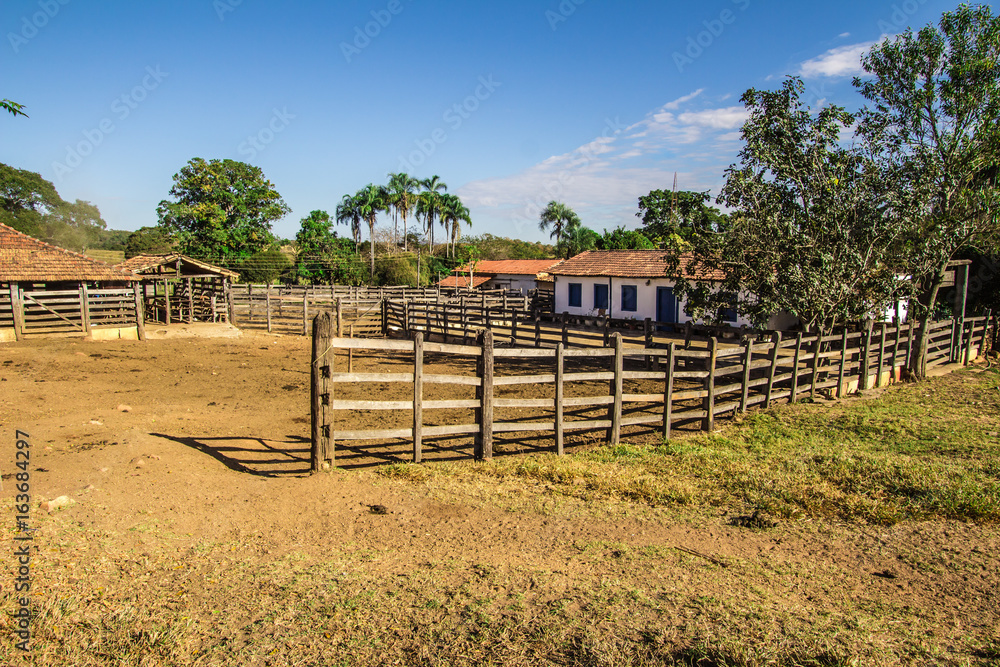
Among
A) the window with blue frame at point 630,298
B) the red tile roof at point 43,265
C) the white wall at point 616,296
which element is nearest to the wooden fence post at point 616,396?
the white wall at point 616,296

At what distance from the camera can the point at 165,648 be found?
3.43 m

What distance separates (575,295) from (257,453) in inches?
1071

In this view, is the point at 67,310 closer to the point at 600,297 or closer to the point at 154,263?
the point at 154,263

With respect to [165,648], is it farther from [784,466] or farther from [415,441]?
[784,466]

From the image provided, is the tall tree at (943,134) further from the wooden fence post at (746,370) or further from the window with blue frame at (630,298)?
the window with blue frame at (630,298)

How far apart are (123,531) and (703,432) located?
7.96 metres

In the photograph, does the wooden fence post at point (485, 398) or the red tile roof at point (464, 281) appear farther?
the red tile roof at point (464, 281)

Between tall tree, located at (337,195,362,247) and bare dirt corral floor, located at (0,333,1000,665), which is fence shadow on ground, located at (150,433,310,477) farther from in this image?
tall tree, located at (337,195,362,247)

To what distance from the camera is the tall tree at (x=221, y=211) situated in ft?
174

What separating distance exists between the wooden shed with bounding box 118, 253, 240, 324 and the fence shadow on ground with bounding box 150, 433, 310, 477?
21170 millimetres

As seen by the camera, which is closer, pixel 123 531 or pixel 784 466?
pixel 123 531

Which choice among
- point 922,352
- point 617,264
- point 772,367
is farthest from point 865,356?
point 617,264

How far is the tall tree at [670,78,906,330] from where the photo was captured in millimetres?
12062

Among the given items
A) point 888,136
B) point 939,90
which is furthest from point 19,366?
point 939,90
